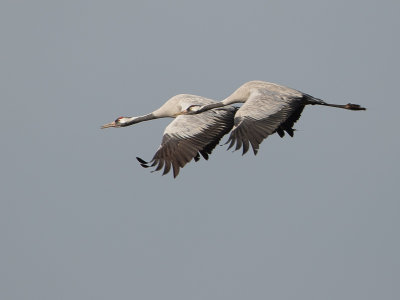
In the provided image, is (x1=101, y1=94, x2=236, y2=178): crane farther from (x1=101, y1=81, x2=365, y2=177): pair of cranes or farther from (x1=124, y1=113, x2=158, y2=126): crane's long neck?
(x1=124, y1=113, x2=158, y2=126): crane's long neck

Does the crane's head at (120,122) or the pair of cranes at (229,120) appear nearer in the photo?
the pair of cranes at (229,120)

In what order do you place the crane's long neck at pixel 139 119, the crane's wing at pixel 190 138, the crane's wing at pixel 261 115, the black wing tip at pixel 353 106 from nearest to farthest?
1. the crane's wing at pixel 261 115
2. the crane's wing at pixel 190 138
3. the black wing tip at pixel 353 106
4. the crane's long neck at pixel 139 119

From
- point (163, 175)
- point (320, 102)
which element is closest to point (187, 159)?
point (163, 175)

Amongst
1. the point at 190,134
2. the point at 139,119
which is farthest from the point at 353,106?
the point at 139,119

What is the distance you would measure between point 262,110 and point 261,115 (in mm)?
249

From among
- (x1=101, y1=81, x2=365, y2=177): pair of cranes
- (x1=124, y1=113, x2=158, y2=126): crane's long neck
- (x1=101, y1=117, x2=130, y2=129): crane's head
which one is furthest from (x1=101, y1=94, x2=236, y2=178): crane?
(x1=101, y1=117, x2=130, y2=129): crane's head

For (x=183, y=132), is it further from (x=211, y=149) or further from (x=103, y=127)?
(x=103, y=127)

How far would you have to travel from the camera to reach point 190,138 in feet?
108

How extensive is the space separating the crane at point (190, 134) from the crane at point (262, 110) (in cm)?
28

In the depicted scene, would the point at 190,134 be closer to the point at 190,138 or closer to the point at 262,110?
the point at 190,138

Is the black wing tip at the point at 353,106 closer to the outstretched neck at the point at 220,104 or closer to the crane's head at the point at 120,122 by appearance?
the outstretched neck at the point at 220,104

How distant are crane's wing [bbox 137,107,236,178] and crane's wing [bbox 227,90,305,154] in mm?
1407

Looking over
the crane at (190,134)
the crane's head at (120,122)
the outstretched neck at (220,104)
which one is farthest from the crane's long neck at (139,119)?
the outstretched neck at (220,104)

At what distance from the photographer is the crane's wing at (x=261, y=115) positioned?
30.8 meters
